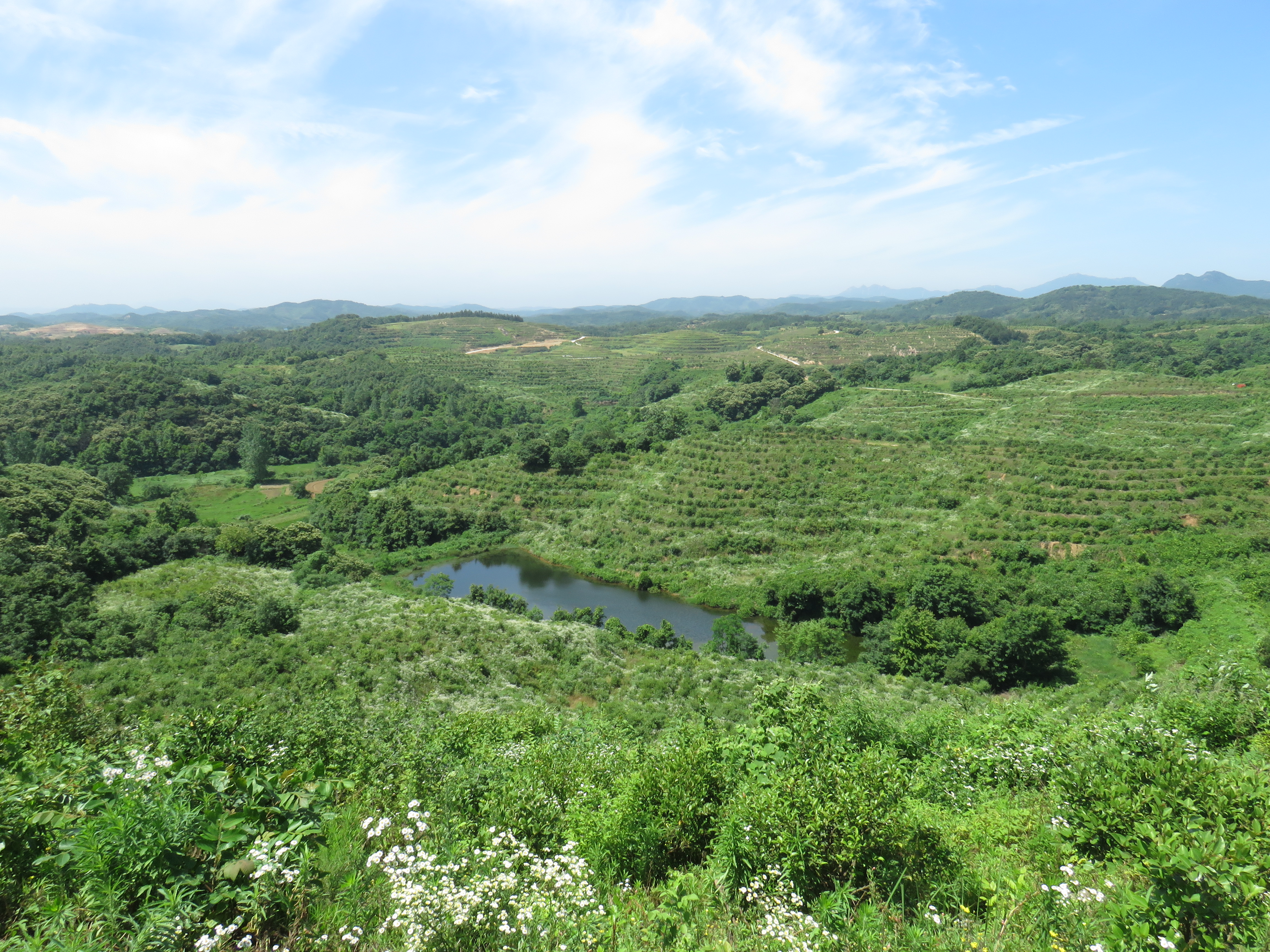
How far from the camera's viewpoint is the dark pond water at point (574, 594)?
35031mm

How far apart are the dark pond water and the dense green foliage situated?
3.85 feet

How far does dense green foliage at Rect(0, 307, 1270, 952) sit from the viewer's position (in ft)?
14.4

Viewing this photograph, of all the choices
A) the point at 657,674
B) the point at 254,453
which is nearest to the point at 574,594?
the point at 657,674

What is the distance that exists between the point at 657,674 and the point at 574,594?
16375 mm

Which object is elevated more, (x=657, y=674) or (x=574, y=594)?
(x=657, y=674)

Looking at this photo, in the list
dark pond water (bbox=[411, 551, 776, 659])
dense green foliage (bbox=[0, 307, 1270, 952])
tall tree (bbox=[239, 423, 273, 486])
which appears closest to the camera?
dense green foliage (bbox=[0, 307, 1270, 952])

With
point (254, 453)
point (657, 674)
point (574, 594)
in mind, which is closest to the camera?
point (657, 674)

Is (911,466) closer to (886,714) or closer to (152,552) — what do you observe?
(886,714)

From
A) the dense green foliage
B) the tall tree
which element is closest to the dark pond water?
the dense green foliage

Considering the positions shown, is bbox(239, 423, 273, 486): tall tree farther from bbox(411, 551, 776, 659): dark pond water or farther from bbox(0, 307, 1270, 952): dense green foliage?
bbox(411, 551, 776, 659): dark pond water

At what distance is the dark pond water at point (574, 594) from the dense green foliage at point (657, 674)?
1172 millimetres

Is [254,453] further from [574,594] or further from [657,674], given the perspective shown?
[657,674]

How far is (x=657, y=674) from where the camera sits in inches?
1002

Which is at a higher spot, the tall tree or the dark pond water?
the tall tree
